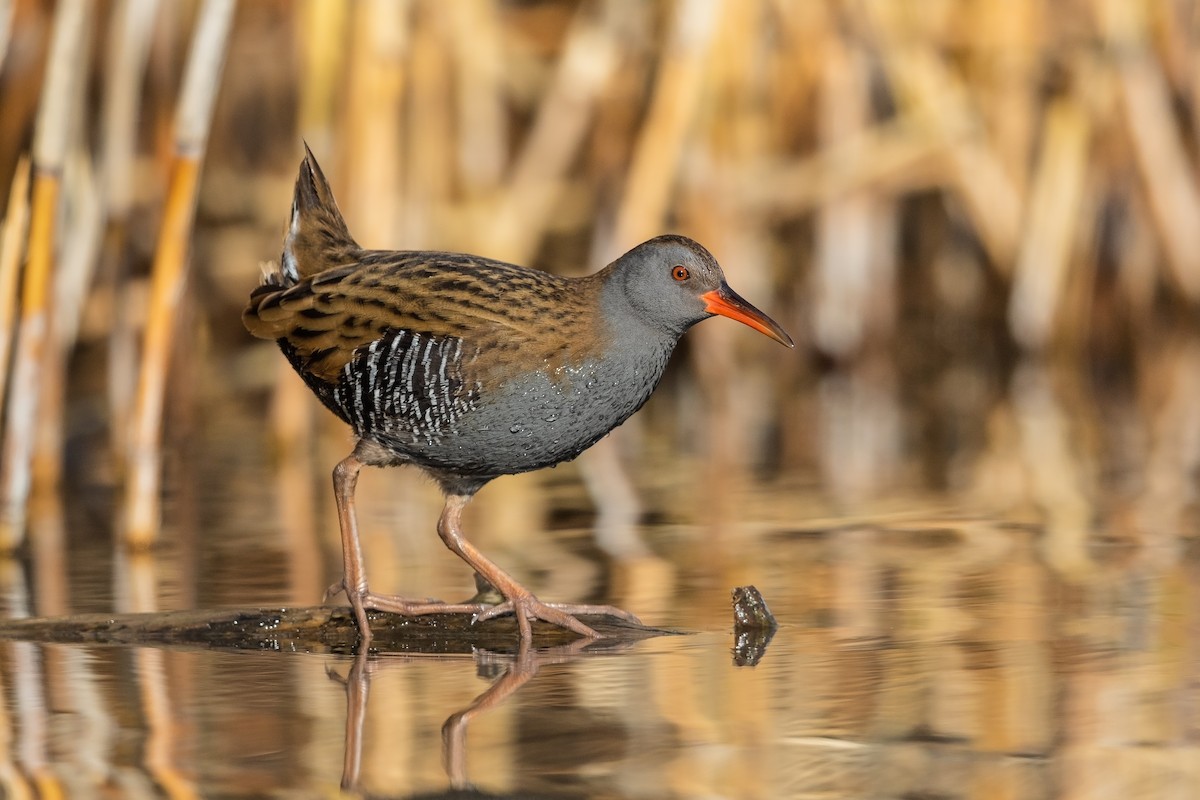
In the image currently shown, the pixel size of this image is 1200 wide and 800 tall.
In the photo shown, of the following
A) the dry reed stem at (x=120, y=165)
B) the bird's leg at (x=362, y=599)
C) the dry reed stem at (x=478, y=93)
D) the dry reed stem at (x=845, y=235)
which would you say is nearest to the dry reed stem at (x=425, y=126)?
the dry reed stem at (x=478, y=93)

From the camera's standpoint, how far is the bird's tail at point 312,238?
18.4ft

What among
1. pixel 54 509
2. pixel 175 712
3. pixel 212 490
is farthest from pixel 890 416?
pixel 175 712

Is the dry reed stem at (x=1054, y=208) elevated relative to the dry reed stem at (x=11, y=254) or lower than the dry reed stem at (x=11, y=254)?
elevated

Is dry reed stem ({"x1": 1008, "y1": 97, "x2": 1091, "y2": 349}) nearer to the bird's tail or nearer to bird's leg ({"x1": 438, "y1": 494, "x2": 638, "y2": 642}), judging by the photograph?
the bird's tail

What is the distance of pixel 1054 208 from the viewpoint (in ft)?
34.1

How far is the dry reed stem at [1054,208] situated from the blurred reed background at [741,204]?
0.06ft

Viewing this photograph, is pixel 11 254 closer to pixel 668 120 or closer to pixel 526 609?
pixel 526 609

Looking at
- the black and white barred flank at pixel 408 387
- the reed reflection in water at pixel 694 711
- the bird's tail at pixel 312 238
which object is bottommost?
the reed reflection in water at pixel 694 711

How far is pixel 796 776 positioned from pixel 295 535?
345 cm

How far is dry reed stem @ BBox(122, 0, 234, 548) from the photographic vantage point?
242 inches

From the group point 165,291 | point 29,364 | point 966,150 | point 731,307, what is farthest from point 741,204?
point 731,307

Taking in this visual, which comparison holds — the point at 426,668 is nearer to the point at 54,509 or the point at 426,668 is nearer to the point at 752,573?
the point at 752,573

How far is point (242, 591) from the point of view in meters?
5.55

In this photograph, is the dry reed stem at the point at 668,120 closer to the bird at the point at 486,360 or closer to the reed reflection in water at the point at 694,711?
the bird at the point at 486,360
